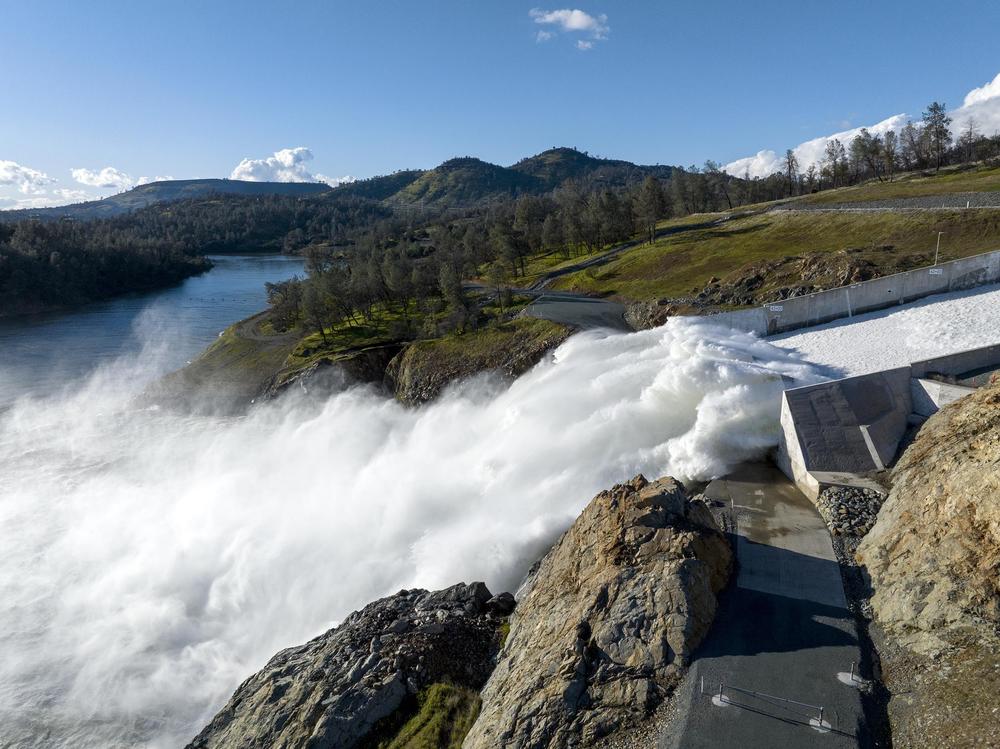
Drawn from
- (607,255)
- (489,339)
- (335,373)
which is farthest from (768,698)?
(607,255)

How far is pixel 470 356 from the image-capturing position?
42.7 meters

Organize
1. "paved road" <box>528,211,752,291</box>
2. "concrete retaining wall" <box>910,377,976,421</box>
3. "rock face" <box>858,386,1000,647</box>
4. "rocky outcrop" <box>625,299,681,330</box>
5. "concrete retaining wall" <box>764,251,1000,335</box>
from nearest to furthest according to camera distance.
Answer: "rock face" <box>858,386,1000,647</box>
"concrete retaining wall" <box>910,377,976,421</box>
"concrete retaining wall" <box>764,251,1000,335</box>
"rocky outcrop" <box>625,299,681,330</box>
"paved road" <box>528,211,752,291</box>

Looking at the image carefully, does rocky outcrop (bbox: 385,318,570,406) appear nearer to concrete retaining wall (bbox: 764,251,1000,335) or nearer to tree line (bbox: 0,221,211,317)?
concrete retaining wall (bbox: 764,251,1000,335)

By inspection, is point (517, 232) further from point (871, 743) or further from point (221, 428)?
point (871, 743)

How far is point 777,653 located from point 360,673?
388 inches

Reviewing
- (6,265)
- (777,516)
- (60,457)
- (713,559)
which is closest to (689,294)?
(777,516)

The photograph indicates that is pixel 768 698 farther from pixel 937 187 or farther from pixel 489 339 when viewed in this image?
pixel 937 187

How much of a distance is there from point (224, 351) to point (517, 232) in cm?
4439

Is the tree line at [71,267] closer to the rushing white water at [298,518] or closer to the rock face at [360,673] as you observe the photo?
the rushing white water at [298,518]

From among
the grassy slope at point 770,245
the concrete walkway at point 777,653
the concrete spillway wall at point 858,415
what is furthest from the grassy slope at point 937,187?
the concrete walkway at point 777,653

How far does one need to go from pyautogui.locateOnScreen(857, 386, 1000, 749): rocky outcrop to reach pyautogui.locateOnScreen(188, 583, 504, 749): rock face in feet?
30.1

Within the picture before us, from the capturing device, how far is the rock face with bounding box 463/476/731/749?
36.9ft

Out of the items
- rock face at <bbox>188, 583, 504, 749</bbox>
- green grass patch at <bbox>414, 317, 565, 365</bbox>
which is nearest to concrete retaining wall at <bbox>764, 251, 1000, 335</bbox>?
green grass patch at <bbox>414, 317, 565, 365</bbox>

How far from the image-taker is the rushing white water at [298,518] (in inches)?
805
